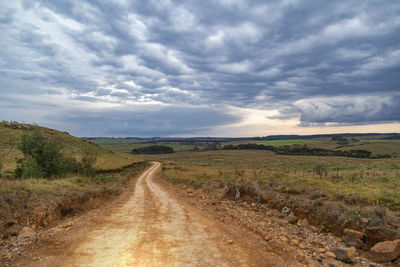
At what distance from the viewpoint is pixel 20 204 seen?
9.45m

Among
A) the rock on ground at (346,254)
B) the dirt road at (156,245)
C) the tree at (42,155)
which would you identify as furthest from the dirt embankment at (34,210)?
the tree at (42,155)

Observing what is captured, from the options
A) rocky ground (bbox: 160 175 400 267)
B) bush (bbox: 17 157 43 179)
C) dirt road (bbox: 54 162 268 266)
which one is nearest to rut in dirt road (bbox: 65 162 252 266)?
dirt road (bbox: 54 162 268 266)

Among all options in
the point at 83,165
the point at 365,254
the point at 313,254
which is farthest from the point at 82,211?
the point at 83,165

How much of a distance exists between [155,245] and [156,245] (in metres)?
0.03

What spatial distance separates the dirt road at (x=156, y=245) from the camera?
5.72 m

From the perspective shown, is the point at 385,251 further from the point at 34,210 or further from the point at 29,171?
the point at 29,171

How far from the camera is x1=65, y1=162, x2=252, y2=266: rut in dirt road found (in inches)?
225

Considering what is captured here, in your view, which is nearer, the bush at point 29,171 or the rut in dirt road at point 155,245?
the rut in dirt road at point 155,245

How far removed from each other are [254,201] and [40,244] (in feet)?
35.1

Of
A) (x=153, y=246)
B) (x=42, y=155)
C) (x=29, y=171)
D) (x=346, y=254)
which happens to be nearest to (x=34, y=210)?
(x=153, y=246)

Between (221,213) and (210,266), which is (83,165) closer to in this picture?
(221,213)

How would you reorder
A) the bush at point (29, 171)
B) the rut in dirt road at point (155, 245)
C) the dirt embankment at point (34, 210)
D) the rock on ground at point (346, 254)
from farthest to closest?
the bush at point (29, 171) < the dirt embankment at point (34, 210) < the rock on ground at point (346, 254) < the rut in dirt road at point (155, 245)

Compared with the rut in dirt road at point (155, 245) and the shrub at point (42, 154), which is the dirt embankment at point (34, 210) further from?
the shrub at point (42, 154)

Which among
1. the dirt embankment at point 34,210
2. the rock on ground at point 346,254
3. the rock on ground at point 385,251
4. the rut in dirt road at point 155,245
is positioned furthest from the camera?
the dirt embankment at point 34,210
